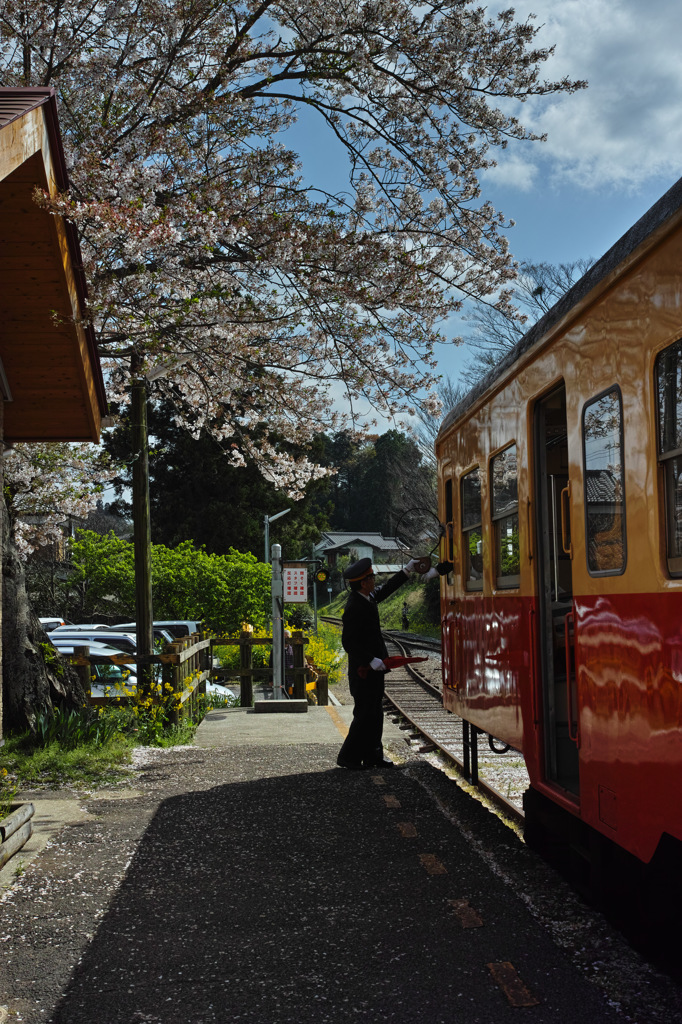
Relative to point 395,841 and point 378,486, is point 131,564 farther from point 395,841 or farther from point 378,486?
point 378,486

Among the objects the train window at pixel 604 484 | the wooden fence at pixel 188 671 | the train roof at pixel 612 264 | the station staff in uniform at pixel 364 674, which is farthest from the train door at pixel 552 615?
the wooden fence at pixel 188 671

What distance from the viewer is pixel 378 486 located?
88.9 metres

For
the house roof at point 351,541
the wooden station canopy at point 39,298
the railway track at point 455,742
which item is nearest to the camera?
the wooden station canopy at point 39,298

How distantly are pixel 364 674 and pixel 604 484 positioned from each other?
4.81 metres

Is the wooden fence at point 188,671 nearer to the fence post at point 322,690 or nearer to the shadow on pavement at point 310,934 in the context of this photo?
the fence post at point 322,690

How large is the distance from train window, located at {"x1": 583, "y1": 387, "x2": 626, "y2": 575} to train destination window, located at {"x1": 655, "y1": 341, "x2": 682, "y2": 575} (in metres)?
0.37

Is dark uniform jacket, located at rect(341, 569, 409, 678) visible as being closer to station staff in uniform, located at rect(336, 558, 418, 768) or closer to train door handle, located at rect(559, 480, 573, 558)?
station staff in uniform, located at rect(336, 558, 418, 768)

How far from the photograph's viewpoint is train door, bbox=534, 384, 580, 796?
5.07 metres

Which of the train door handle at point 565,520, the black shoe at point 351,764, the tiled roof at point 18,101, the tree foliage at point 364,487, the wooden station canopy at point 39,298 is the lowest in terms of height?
the black shoe at point 351,764

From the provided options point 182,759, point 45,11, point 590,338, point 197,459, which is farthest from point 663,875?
point 197,459

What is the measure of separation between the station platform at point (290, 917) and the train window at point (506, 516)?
1.74 meters

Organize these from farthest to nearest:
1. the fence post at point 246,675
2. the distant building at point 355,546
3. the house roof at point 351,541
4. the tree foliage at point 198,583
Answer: the house roof at point 351,541, the distant building at point 355,546, the tree foliage at point 198,583, the fence post at point 246,675

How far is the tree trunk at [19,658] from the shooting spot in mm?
9000

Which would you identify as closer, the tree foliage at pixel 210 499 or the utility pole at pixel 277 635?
the utility pole at pixel 277 635
